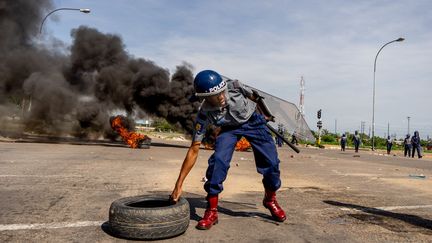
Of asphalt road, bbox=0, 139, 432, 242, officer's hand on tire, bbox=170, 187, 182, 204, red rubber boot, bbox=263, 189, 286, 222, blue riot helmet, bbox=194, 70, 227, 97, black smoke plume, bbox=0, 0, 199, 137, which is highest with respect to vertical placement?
black smoke plume, bbox=0, 0, 199, 137

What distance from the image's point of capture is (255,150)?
453cm

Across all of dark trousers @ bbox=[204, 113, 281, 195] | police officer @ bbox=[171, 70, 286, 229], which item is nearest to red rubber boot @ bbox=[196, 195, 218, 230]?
police officer @ bbox=[171, 70, 286, 229]

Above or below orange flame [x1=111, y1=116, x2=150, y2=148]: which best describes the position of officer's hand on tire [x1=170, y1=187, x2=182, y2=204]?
below

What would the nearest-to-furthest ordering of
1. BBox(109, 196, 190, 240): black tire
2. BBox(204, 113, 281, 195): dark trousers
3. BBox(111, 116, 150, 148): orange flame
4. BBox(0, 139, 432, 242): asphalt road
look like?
BBox(109, 196, 190, 240): black tire
BBox(0, 139, 432, 242): asphalt road
BBox(204, 113, 281, 195): dark trousers
BBox(111, 116, 150, 148): orange flame

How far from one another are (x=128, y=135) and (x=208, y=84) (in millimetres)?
17525

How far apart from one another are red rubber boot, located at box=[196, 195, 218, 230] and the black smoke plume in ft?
70.9

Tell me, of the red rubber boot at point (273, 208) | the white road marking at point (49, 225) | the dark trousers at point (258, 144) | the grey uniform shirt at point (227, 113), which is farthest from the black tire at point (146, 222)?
the red rubber boot at point (273, 208)

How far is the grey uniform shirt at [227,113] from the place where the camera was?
4332mm

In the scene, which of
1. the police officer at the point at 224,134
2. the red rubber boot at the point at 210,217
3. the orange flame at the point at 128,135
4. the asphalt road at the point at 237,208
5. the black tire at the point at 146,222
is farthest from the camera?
the orange flame at the point at 128,135

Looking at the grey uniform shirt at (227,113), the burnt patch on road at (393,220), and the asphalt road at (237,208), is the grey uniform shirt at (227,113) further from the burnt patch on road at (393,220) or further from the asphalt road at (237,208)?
the burnt patch on road at (393,220)

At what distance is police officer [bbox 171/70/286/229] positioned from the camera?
416cm

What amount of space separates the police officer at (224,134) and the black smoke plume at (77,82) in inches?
841

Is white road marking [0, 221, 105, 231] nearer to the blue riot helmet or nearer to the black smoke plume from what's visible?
the blue riot helmet

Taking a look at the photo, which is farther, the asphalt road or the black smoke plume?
the black smoke plume
